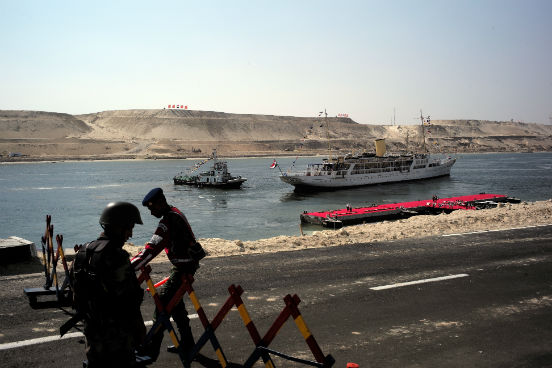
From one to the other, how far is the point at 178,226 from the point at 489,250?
9.25m

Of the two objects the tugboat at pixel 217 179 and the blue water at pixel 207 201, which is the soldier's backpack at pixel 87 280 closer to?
the blue water at pixel 207 201

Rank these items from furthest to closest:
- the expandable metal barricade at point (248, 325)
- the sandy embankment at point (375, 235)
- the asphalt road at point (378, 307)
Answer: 1. the sandy embankment at point (375, 235)
2. the asphalt road at point (378, 307)
3. the expandable metal barricade at point (248, 325)

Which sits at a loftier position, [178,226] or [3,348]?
[178,226]

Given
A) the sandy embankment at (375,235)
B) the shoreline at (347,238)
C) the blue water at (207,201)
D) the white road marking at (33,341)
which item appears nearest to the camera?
the white road marking at (33,341)

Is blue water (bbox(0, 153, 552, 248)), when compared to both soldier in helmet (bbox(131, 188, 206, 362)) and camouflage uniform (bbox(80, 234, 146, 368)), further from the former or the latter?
camouflage uniform (bbox(80, 234, 146, 368))

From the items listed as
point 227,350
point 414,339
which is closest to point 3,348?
point 227,350

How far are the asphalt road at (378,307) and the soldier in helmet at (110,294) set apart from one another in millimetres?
2126

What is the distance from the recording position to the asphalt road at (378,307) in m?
5.69

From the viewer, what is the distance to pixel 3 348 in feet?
18.8

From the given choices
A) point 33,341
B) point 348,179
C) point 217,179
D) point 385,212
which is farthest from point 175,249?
point 217,179

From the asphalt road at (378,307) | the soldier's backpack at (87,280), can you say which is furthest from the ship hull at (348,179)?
the soldier's backpack at (87,280)

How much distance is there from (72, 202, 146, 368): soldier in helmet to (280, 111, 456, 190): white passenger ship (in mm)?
54495

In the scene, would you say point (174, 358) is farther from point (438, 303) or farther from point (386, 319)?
point (438, 303)

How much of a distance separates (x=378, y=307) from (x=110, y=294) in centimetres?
512
